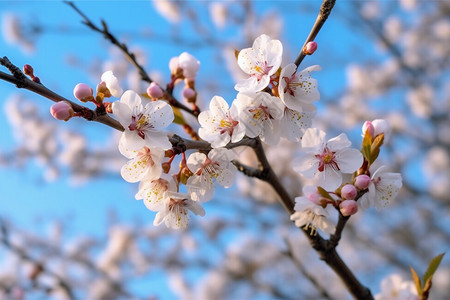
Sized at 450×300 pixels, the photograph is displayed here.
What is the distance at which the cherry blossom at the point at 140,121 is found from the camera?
852 millimetres

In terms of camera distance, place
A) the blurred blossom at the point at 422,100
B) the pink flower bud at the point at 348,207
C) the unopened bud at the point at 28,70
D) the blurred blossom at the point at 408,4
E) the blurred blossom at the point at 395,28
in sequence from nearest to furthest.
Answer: the unopened bud at the point at 28,70 < the pink flower bud at the point at 348,207 < the blurred blossom at the point at 422,100 < the blurred blossom at the point at 408,4 < the blurred blossom at the point at 395,28

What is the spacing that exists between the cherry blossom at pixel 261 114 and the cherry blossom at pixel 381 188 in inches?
12.2

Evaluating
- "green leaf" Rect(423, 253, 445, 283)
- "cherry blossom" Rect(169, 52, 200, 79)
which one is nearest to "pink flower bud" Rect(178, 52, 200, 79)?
"cherry blossom" Rect(169, 52, 200, 79)

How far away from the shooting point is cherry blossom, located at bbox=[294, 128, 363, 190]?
1.01m

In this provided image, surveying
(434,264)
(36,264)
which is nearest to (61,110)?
(434,264)

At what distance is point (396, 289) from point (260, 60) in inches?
38.9

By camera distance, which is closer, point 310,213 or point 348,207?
point 348,207

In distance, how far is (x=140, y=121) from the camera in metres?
0.90

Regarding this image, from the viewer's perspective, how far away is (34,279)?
8.00ft

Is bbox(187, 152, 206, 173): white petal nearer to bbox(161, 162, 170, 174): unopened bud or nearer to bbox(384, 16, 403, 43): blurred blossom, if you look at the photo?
bbox(161, 162, 170, 174): unopened bud

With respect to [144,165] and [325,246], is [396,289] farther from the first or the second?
[144,165]

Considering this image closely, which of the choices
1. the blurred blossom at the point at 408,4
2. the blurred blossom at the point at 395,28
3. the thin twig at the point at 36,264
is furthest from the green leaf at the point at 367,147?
the blurred blossom at the point at 395,28

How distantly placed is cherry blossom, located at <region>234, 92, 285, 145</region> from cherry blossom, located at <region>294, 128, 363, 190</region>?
0.47 feet

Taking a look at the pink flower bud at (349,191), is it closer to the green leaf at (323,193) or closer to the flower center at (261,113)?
the green leaf at (323,193)
